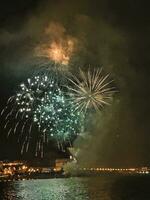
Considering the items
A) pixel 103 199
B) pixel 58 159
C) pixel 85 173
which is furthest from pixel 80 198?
pixel 85 173

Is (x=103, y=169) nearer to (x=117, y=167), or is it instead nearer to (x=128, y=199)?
(x=117, y=167)

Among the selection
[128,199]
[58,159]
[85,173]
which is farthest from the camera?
[85,173]

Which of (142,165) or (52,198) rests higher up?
(142,165)

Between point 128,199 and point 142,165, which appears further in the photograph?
point 142,165

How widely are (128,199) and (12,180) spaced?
105796mm

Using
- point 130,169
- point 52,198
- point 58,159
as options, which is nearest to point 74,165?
point 58,159

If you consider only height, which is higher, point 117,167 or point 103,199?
point 117,167

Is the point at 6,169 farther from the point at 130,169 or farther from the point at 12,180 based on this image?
the point at 130,169

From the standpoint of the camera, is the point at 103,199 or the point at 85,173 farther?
the point at 85,173

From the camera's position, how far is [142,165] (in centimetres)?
18712

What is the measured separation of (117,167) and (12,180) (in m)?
42.3

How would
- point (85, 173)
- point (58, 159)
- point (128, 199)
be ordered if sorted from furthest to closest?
point (85, 173) → point (58, 159) → point (128, 199)

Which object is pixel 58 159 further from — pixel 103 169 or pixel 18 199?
pixel 18 199

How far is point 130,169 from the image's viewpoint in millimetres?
191375
